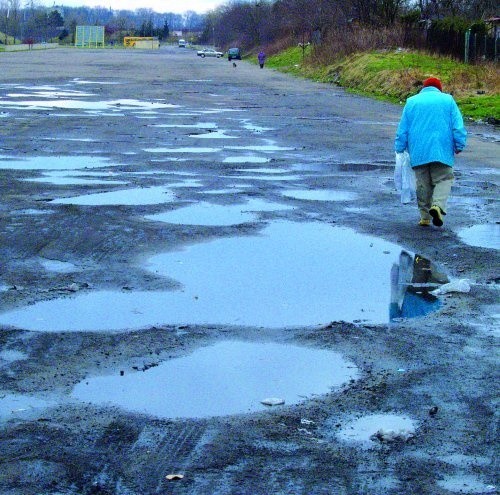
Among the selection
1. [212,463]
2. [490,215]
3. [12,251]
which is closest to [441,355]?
[212,463]

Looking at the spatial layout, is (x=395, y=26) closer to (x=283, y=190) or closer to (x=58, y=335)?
(x=283, y=190)

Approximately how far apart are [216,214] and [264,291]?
362 cm

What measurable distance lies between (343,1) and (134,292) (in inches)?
2402

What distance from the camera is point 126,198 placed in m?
13.0

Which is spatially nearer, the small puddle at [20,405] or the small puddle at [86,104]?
the small puddle at [20,405]

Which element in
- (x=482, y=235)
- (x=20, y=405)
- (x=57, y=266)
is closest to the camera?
(x=20, y=405)

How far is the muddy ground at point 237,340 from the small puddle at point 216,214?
0.18 m

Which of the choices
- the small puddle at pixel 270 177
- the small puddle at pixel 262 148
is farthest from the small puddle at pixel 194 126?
the small puddle at pixel 270 177

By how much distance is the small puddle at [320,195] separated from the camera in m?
13.5

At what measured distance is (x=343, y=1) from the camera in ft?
221

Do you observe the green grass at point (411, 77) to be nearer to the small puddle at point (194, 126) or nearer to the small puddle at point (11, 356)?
the small puddle at point (194, 126)

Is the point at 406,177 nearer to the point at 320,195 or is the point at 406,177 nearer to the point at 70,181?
the point at 320,195

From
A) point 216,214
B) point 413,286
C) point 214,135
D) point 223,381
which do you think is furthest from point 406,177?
point 214,135

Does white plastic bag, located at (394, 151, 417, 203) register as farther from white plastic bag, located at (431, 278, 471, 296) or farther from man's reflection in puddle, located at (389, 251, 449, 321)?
white plastic bag, located at (431, 278, 471, 296)
